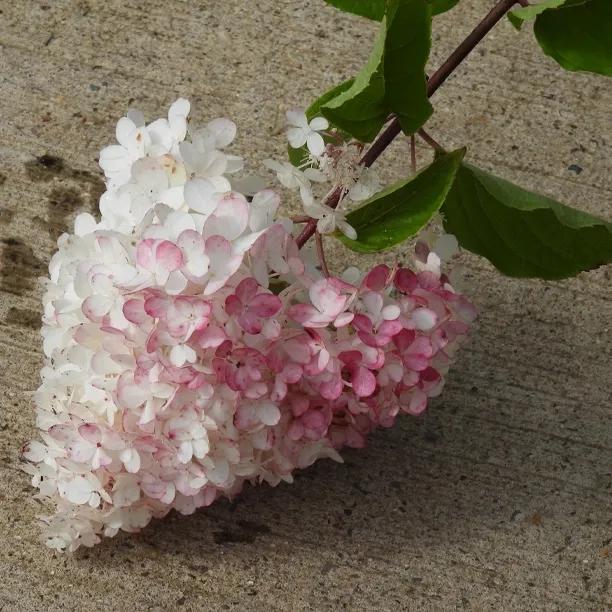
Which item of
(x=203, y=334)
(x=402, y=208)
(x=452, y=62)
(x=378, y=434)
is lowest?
(x=378, y=434)

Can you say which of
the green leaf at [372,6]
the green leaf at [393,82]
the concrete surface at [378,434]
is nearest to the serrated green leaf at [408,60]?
the green leaf at [393,82]

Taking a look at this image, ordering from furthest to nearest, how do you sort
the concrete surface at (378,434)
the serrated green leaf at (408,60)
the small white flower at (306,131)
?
the concrete surface at (378,434), the small white flower at (306,131), the serrated green leaf at (408,60)

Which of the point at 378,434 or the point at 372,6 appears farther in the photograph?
the point at 378,434

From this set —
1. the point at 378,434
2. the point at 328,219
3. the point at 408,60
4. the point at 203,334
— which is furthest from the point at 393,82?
the point at 378,434

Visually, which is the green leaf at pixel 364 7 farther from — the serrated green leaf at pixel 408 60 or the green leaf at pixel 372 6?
the serrated green leaf at pixel 408 60

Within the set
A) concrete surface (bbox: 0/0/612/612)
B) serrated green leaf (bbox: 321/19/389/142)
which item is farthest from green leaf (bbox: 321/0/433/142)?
concrete surface (bbox: 0/0/612/612)

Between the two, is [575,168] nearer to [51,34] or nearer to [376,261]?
[376,261]

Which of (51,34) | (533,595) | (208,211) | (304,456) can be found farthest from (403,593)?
(51,34)

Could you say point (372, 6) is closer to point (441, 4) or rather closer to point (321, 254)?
point (441, 4)

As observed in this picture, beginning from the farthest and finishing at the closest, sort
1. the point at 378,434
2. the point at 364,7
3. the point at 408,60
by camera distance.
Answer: the point at 378,434
the point at 364,7
the point at 408,60
